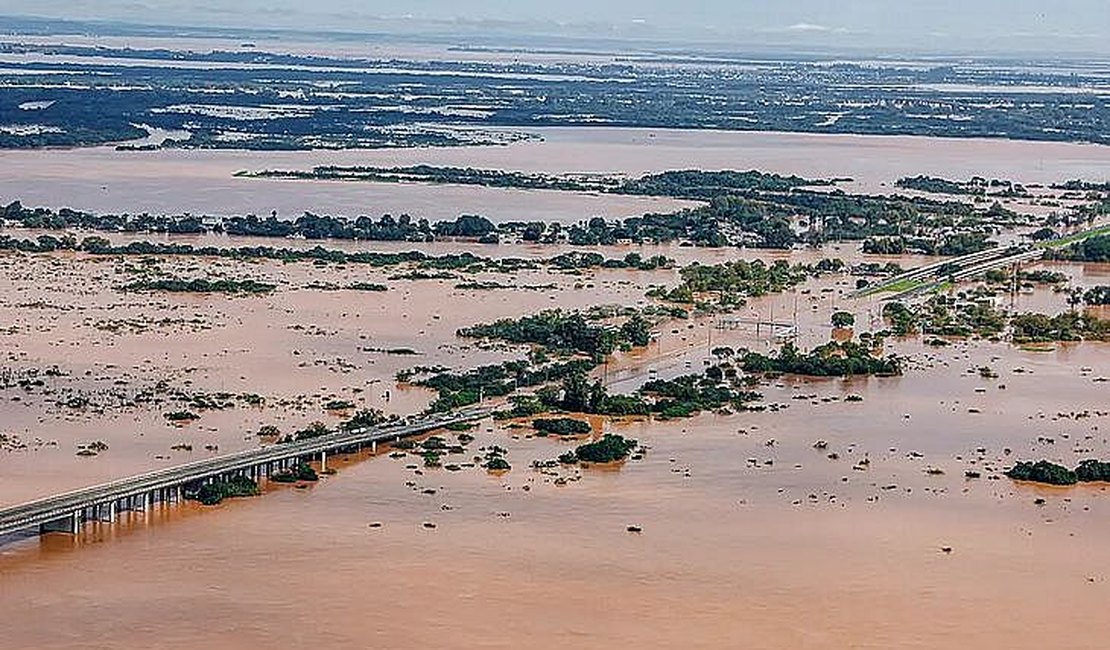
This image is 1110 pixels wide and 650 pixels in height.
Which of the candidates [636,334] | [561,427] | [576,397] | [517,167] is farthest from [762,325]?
[517,167]

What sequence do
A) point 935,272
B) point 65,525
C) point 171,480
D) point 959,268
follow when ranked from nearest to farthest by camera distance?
1. point 65,525
2. point 171,480
3. point 935,272
4. point 959,268

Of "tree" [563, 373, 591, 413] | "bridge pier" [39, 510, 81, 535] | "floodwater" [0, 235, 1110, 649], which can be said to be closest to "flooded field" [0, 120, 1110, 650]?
"floodwater" [0, 235, 1110, 649]

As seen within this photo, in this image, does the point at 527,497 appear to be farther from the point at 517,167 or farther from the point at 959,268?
the point at 517,167

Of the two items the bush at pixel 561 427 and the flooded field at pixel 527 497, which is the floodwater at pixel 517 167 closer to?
the flooded field at pixel 527 497

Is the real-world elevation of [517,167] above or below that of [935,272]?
above

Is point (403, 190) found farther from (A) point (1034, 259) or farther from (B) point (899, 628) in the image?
(B) point (899, 628)

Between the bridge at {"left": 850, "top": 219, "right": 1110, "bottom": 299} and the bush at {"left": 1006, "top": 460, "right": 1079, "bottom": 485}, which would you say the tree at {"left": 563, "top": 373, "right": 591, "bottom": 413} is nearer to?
the bush at {"left": 1006, "top": 460, "right": 1079, "bottom": 485}

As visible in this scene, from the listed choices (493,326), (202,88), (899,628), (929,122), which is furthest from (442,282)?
(202,88)
